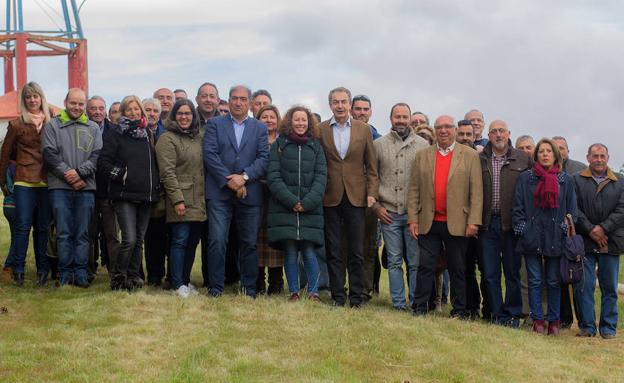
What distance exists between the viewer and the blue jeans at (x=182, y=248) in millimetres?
9203

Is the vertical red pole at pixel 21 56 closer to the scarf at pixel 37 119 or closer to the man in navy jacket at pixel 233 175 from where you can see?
the scarf at pixel 37 119

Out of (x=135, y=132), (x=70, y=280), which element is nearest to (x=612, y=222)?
Answer: (x=135, y=132)

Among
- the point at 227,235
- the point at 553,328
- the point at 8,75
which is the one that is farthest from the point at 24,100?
the point at 8,75

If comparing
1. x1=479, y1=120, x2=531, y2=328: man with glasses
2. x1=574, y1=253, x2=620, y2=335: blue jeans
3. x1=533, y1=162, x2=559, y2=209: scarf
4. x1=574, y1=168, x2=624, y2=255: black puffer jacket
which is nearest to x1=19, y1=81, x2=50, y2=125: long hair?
x1=479, y1=120, x2=531, y2=328: man with glasses

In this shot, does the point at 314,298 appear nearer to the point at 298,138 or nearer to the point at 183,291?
the point at 183,291

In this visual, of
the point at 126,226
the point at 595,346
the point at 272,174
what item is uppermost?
the point at 272,174

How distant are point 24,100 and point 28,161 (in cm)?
72

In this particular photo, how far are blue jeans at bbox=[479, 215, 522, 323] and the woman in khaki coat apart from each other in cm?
318

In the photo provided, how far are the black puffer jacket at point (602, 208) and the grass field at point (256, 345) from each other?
1124 mm

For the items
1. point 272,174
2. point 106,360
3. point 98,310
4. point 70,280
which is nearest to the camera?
point 106,360

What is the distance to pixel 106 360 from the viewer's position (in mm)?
6668

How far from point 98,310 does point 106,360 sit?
1.64 meters

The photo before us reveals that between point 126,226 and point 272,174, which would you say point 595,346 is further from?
point 126,226

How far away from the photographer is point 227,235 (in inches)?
362
